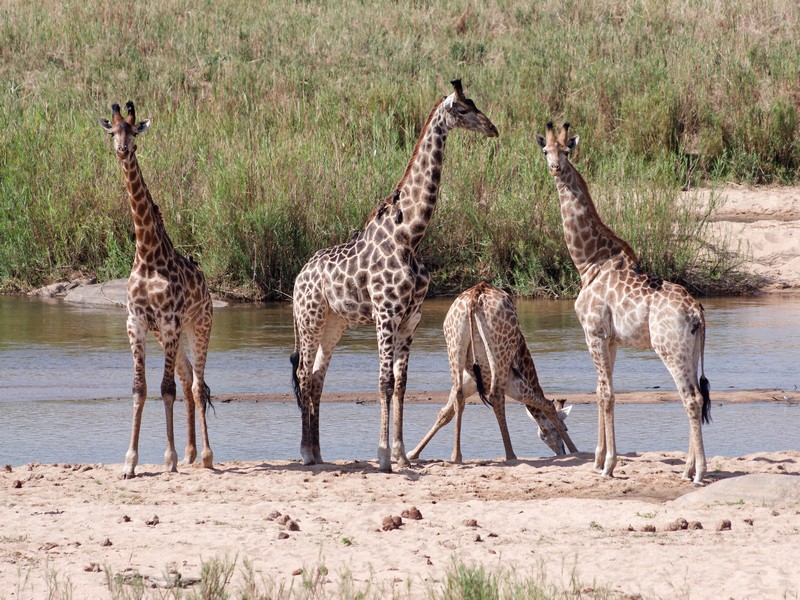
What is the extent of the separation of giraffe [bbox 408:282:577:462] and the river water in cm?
30

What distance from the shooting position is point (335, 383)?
11.2 metres

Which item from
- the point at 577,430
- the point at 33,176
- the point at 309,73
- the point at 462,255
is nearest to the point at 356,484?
the point at 577,430

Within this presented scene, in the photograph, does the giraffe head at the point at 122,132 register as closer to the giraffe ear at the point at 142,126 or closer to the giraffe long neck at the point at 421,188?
the giraffe ear at the point at 142,126

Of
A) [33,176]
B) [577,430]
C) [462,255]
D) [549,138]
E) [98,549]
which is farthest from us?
[33,176]

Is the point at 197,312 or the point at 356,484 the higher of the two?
the point at 197,312

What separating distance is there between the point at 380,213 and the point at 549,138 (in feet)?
4.14

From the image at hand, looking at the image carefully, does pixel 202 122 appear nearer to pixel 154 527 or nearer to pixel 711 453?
pixel 711 453

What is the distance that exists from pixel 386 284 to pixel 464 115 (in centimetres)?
130

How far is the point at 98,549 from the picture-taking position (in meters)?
5.83

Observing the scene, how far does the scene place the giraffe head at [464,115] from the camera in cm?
832

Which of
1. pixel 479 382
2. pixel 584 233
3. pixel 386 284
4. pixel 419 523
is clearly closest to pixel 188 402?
pixel 386 284

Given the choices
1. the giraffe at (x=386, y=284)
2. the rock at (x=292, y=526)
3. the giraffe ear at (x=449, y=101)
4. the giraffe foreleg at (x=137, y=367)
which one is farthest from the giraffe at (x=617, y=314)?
the giraffe foreleg at (x=137, y=367)

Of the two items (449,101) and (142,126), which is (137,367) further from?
(449,101)

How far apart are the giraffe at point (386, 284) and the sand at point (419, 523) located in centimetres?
44
